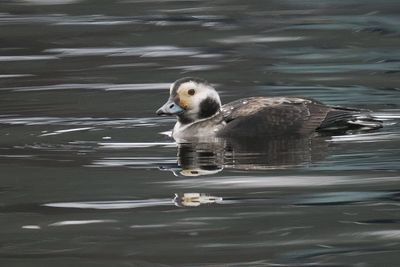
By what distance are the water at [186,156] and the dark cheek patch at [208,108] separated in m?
0.34

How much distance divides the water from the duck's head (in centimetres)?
25

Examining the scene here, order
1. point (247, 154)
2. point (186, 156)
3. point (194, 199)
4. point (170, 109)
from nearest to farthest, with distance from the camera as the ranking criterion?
point (194, 199)
point (247, 154)
point (186, 156)
point (170, 109)

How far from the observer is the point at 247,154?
31.9 feet

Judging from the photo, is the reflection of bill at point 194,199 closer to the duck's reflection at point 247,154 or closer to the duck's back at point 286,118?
the duck's reflection at point 247,154

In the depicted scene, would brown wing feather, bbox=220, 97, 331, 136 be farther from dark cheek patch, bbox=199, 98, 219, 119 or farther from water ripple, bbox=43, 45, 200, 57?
water ripple, bbox=43, 45, 200, 57

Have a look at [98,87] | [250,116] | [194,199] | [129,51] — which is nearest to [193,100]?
[250,116]

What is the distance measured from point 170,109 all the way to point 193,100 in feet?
0.66

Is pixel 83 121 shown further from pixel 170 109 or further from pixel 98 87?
pixel 98 87

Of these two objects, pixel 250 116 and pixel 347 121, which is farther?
pixel 347 121

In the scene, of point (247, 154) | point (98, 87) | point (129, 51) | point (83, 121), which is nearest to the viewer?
point (247, 154)

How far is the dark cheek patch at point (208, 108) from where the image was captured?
10.9 metres

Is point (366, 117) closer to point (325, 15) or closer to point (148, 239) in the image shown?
point (148, 239)

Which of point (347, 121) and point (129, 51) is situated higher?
point (347, 121)

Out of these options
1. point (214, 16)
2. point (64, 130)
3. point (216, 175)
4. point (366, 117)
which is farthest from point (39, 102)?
point (214, 16)
